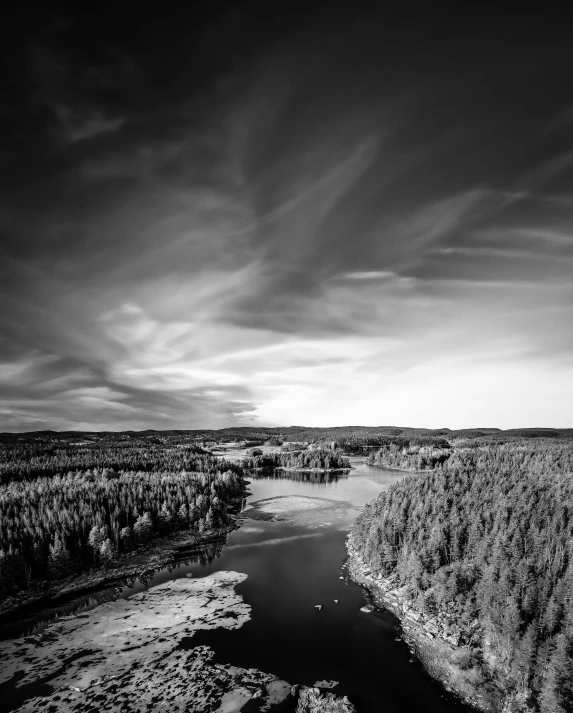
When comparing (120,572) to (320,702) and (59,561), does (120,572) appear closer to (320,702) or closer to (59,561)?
(59,561)

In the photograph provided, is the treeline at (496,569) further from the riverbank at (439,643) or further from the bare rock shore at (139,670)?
the bare rock shore at (139,670)

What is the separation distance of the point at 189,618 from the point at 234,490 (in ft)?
308

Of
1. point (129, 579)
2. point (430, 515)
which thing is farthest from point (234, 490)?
point (430, 515)

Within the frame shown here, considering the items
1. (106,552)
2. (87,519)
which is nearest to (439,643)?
(106,552)

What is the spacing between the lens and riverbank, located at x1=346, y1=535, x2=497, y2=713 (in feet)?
127

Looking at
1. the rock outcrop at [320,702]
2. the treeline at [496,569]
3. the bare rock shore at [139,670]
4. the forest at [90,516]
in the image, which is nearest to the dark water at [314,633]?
the rock outcrop at [320,702]

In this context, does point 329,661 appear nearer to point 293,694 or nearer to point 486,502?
point 293,694

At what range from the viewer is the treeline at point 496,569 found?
37.7 m

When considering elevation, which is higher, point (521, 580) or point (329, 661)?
point (521, 580)

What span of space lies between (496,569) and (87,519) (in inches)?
3297

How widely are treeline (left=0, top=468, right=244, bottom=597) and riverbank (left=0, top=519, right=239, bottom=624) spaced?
8.31 feet

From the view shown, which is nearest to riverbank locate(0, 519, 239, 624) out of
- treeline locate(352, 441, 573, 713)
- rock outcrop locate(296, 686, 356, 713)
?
treeline locate(352, 441, 573, 713)

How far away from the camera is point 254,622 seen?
52156 mm

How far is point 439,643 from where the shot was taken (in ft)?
153
